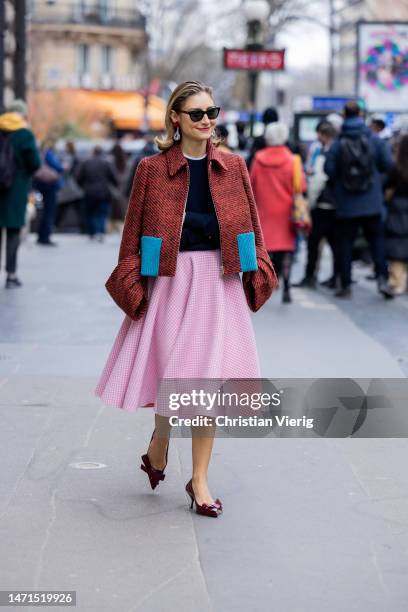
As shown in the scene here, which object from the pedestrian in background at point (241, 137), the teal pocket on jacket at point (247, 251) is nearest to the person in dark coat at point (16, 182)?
the pedestrian in background at point (241, 137)

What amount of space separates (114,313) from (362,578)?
24.8 ft

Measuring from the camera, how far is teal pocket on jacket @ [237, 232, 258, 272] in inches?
223

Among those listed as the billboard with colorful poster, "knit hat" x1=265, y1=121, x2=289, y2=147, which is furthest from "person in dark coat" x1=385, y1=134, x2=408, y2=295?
the billboard with colorful poster

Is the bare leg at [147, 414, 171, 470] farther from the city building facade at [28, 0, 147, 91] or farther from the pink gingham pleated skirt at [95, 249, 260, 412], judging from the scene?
the city building facade at [28, 0, 147, 91]

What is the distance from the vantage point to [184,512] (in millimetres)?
5730

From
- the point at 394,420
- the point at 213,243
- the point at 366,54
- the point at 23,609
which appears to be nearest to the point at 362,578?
the point at 23,609

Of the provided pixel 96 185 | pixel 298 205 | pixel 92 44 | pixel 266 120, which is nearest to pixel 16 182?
pixel 266 120

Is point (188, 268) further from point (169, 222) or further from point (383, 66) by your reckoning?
point (383, 66)

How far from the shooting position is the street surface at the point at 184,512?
473 centimetres

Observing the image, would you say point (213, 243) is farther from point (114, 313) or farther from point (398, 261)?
point (398, 261)

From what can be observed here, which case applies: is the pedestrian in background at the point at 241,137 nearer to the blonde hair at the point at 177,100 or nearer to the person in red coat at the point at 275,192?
the person in red coat at the point at 275,192

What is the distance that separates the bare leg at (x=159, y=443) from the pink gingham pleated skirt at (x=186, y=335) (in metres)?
0.14

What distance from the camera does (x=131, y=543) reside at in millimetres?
5242

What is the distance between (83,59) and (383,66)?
39459mm
